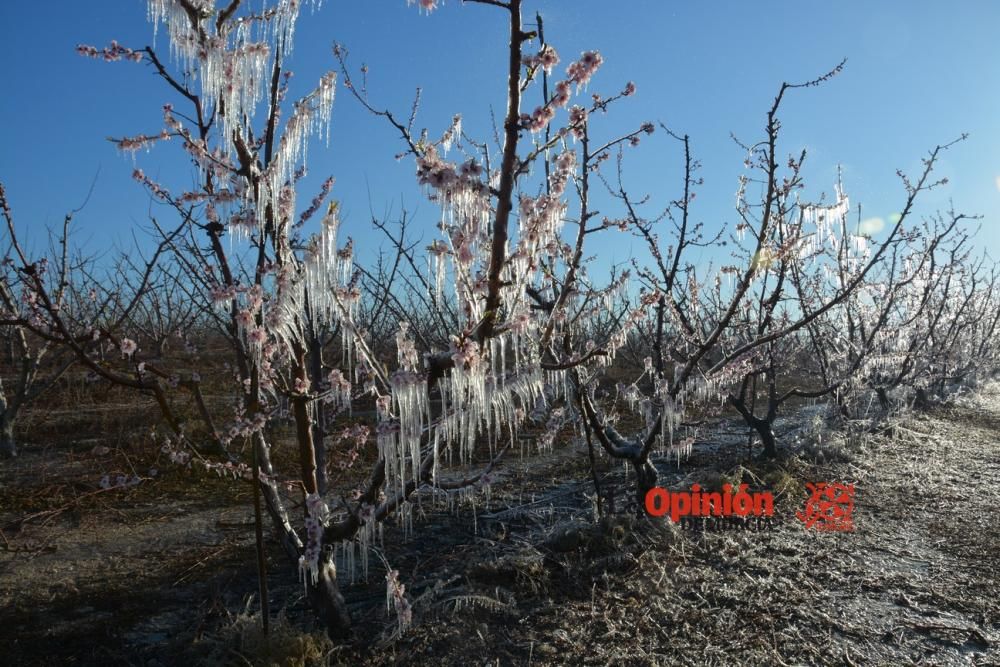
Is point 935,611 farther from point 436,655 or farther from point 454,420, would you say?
point 454,420

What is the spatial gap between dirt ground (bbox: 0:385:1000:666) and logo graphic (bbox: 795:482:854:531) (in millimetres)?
121

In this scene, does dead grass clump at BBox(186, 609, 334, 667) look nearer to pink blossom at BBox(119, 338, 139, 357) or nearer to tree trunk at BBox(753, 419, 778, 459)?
pink blossom at BBox(119, 338, 139, 357)

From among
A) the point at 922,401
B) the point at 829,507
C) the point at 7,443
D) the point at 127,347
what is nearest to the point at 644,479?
the point at 829,507

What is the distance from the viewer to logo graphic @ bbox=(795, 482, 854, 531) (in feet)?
15.5

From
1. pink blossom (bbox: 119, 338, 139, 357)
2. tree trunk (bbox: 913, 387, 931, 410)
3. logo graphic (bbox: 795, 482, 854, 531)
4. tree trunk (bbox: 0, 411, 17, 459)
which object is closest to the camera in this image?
pink blossom (bbox: 119, 338, 139, 357)

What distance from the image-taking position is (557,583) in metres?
3.73

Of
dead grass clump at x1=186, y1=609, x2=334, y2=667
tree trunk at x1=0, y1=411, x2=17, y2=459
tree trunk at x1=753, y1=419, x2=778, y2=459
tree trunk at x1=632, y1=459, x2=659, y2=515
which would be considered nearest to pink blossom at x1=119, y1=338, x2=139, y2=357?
dead grass clump at x1=186, y1=609, x2=334, y2=667

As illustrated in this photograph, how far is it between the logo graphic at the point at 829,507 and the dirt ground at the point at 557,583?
121 mm

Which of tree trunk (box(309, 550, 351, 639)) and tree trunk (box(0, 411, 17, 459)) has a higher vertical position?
tree trunk (box(0, 411, 17, 459))

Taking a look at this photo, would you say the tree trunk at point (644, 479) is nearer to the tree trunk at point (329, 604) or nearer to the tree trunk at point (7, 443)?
the tree trunk at point (329, 604)

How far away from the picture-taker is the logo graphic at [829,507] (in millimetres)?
4734

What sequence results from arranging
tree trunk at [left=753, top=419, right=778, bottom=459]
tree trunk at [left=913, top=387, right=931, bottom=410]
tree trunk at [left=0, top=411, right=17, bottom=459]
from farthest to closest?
1. tree trunk at [left=913, top=387, right=931, bottom=410]
2. tree trunk at [left=0, top=411, right=17, bottom=459]
3. tree trunk at [left=753, top=419, right=778, bottom=459]

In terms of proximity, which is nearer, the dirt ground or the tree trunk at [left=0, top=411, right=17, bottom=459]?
the dirt ground

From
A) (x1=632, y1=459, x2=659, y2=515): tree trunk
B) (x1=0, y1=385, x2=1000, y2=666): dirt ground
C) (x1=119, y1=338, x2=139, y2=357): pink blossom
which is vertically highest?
(x1=119, y1=338, x2=139, y2=357): pink blossom
